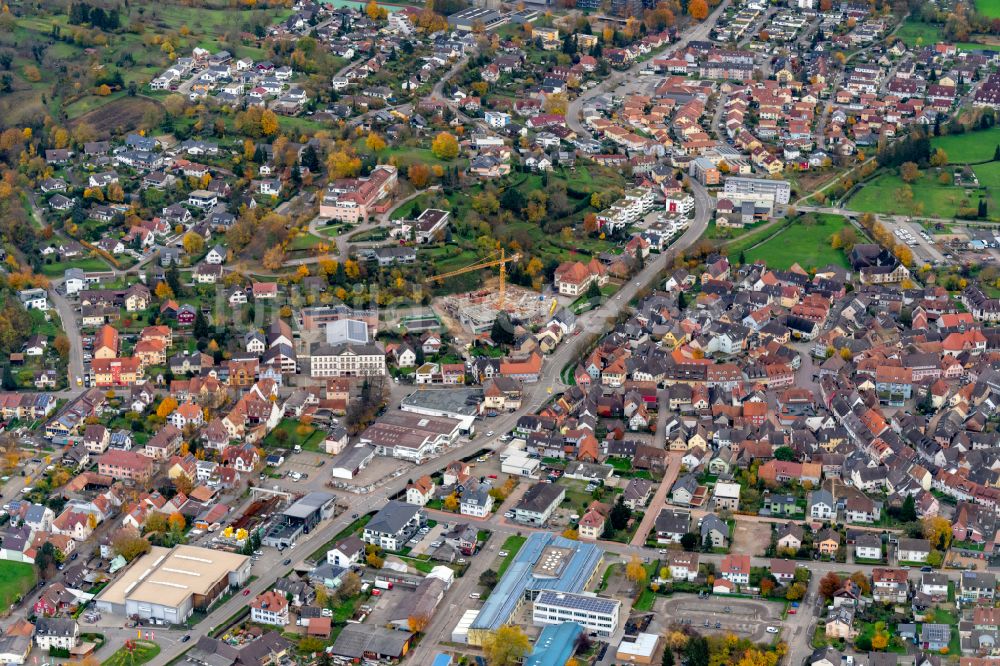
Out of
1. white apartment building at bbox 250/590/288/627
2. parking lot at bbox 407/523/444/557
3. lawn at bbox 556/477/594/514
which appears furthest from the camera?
lawn at bbox 556/477/594/514

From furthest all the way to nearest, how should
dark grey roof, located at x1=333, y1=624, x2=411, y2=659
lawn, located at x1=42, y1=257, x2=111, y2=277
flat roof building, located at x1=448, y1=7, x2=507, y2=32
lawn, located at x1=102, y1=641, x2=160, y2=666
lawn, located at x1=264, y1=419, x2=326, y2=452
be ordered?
flat roof building, located at x1=448, y1=7, x2=507, y2=32
lawn, located at x1=42, y1=257, x2=111, y2=277
lawn, located at x1=264, y1=419, x2=326, y2=452
lawn, located at x1=102, y1=641, x2=160, y2=666
dark grey roof, located at x1=333, y1=624, x2=411, y2=659

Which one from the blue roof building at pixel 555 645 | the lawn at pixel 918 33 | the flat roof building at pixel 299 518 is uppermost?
the blue roof building at pixel 555 645

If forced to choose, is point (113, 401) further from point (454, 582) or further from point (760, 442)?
point (760, 442)

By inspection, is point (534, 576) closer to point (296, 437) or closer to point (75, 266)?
point (296, 437)

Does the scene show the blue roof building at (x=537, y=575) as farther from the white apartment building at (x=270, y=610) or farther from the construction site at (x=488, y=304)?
the construction site at (x=488, y=304)

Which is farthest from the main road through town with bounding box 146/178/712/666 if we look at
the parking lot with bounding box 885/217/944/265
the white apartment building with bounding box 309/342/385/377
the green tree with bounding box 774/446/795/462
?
the green tree with bounding box 774/446/795/462

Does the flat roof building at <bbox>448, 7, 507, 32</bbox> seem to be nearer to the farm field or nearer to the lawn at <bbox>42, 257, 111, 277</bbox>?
the farm field

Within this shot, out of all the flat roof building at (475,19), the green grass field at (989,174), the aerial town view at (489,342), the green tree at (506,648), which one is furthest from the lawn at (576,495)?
the flat roof building at (475,19)

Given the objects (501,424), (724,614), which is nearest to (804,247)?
(501,424)
